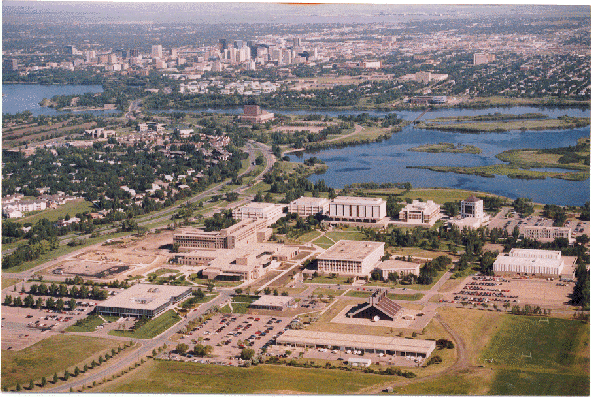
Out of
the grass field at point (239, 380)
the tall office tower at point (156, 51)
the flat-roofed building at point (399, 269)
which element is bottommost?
the flat-roofed building at point (399, 269)

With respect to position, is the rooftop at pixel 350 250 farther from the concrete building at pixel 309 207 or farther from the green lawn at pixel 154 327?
the green lawn at pixel 154 327

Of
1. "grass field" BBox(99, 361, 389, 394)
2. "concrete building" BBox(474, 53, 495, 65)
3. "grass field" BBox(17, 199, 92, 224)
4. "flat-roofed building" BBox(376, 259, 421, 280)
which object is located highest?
"concrete building" BBox(474, 53, 495, 65)

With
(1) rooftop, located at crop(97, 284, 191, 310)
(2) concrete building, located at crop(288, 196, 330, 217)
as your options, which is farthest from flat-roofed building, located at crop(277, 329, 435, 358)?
(2) concrete building, located at crop(288, 196, 330, 217)

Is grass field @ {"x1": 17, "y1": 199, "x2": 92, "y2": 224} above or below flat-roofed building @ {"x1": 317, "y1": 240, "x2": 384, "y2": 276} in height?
below

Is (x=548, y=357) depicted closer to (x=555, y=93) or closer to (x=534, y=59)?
(x=555, y=93)

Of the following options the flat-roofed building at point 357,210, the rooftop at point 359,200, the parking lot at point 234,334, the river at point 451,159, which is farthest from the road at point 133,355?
the river at point 451,159

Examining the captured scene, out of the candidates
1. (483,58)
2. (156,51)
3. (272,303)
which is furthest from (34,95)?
(272,303)

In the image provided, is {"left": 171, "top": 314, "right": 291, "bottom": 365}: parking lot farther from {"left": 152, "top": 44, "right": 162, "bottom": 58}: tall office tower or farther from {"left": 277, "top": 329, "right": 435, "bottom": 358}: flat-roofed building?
{"left": 152, "top": 44, "right": 162, "bottom": 58}: tall office tower
